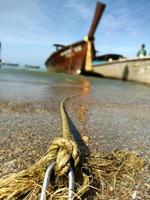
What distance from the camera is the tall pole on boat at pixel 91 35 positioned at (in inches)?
723

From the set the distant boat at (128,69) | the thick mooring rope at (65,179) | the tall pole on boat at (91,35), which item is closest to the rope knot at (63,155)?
the thick mooring rope at (65,179)

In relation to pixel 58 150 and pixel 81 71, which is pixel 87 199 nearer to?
pixel 58 150

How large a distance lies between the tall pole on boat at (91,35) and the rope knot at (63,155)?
17.8 meters

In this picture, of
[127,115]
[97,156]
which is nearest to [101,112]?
[127,115]

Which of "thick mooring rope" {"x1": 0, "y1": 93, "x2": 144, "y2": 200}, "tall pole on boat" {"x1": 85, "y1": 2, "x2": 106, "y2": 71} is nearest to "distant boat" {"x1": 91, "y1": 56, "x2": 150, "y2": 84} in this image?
"tall pole on boat" {"x1": 85, "y1": 2, "x2": 106, "y2": 71}

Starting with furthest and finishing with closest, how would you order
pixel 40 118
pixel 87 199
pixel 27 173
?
pixel 40 118
pixel 27 173
pixel 87 199

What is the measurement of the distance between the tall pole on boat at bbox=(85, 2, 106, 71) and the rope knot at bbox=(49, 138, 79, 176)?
58.3 ft

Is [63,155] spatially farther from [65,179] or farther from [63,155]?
[65,179]

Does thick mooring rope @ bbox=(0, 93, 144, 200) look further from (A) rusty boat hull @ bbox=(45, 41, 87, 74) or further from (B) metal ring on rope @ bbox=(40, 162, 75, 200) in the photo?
(A) rusty boat hull @ bbox=(45, 41, 87, 74)

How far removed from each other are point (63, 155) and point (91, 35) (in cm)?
2064

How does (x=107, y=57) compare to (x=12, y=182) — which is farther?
(x=107, y=57)

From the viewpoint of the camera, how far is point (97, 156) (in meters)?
2.23

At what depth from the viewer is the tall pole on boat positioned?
18364mm

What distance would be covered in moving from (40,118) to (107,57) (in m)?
21.6
